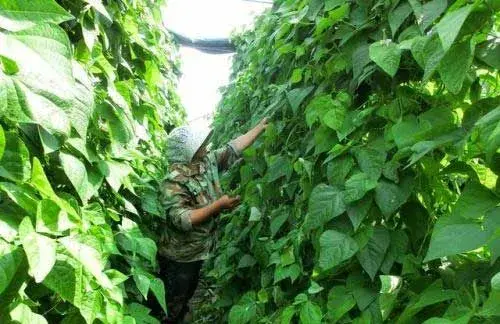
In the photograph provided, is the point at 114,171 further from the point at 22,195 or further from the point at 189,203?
the point at 189,203

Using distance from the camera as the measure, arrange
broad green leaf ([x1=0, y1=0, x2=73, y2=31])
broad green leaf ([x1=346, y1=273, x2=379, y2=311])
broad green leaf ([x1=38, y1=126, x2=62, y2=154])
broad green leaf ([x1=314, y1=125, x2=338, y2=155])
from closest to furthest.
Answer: broad green leaf ([x1=0, y1=0, x2=73, y2=31]) < broad green leaf ([x1=38, y1=126, x2=62, y2=154]) < broad green leaf ([x1=346, y1=273, x2=379, y2=311]) < broad green leaf ([x1=314, y1=125, x2=338, y2=155])

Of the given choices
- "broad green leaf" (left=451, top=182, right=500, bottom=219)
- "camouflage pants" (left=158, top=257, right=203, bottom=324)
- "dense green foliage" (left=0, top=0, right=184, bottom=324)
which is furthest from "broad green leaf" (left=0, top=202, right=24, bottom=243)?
"camouflage pants" (left=158, top=257, right=203, bottom=324)

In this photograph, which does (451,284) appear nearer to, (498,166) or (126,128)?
(498,166)

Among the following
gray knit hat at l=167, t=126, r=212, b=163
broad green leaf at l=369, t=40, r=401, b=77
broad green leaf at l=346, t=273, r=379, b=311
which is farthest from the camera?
gray knit hat at l=167, t=126, r=212, b=163

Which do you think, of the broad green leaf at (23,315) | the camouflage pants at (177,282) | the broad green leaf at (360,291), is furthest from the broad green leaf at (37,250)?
the camouflage pants at (177,282)

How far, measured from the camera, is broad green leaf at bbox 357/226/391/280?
50.6 inches

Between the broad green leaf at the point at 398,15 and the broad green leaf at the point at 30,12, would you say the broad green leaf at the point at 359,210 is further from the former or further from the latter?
the broad green leaf at the point at 30,12

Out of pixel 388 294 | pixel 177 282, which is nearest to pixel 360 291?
pixel 388 294

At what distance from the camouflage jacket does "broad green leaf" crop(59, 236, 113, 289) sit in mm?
1623

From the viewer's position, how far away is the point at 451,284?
1117 millimetres

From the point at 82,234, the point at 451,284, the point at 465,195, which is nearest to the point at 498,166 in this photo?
the point at 465,195

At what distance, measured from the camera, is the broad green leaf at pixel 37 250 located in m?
0.87

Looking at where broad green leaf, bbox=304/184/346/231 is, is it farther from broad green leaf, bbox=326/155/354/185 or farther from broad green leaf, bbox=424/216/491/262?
broad green leaf, bbox=424/216/491/262

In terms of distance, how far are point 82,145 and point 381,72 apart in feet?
2.74
